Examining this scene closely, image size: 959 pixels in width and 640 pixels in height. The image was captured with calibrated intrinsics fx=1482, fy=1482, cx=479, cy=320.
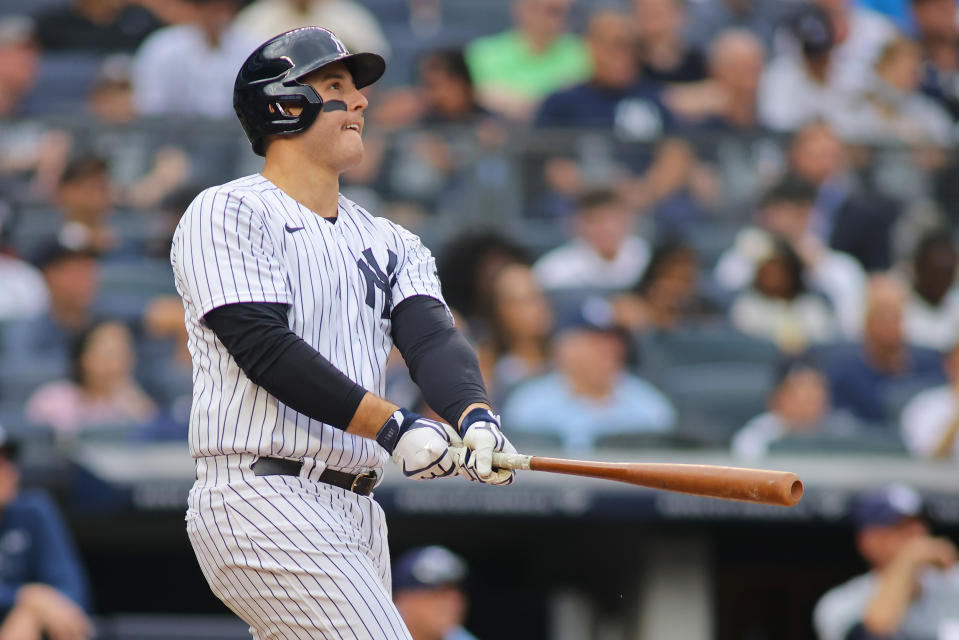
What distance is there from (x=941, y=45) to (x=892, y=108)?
0.79m

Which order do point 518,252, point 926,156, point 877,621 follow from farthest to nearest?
1. point 926,156
2. point 518,252
3. point 877,621

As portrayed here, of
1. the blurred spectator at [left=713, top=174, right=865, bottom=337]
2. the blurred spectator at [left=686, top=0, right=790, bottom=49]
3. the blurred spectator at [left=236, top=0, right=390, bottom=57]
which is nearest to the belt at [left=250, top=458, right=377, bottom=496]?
the blurred spectator at [left=713, top=174, right=865, bottom=337]

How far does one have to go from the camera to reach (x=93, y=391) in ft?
19.8

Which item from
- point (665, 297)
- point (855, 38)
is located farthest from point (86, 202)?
point (855, 38)

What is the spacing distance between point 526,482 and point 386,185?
2.28 m

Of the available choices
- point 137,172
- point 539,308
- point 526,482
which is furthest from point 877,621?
point 137,172

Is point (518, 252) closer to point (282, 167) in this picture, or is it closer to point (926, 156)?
point (926, 156)

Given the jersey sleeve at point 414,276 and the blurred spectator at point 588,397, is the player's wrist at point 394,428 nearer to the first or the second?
the jersey sleeve at point 414,276

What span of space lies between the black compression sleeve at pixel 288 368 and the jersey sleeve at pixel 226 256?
4 centimetres

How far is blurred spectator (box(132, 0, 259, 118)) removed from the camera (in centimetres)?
791

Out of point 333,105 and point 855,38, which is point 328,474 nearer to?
point 333,105

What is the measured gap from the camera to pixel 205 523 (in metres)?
2.59

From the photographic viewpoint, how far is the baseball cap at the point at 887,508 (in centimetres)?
546

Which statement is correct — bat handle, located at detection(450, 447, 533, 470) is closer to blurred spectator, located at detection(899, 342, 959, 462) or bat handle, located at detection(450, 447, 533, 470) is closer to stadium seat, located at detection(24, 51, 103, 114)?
blurred spectator, located at detection(899, 342, 959, 462)
